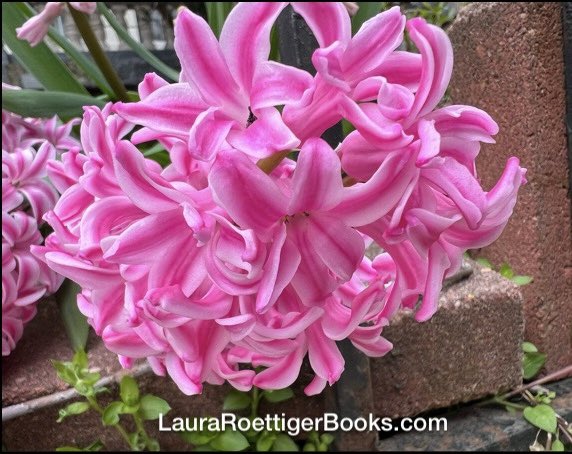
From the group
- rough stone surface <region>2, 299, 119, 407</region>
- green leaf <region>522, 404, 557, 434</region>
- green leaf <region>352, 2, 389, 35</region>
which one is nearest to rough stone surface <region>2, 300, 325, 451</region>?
rough stone surface <region>2, 299, 119, 407</region>

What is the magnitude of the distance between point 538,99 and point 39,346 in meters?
0.61

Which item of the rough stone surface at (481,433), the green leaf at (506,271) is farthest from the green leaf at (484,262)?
the rough stone surface at (481,433)

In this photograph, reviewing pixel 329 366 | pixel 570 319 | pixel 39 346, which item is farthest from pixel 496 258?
pixel 39 346

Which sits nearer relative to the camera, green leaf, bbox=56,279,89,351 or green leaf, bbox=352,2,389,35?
green leaf, bbox=352,2,389,35

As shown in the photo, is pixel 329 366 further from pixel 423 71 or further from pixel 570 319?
pixel 570 319

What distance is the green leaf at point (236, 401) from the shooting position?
1.79 ft

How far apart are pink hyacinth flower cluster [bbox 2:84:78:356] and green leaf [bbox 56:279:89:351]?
0.02 metres

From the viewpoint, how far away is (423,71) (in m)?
0.18

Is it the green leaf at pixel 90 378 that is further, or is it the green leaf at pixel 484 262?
the green leaf at pixel 484 262

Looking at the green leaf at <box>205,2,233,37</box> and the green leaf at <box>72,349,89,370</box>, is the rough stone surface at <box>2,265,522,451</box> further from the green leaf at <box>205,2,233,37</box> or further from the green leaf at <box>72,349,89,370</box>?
the green leaf at <box>205,2,233,37</box>

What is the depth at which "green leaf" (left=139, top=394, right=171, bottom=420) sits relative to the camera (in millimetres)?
499

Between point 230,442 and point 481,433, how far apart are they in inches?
11.8

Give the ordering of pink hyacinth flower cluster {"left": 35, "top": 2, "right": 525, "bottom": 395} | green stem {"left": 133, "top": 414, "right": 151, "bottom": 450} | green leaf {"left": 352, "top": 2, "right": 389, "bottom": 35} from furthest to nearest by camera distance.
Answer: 1. green stem {"left": 133, "top": 414, "right": 151, "bottom": 450}
2. green leaf {"left": 352, "top": 2, "right": 389, "bottom": 35}
3. pink hyacinth flower cluster {"left": 35, "top": 2, "right": 525, "bottom": 395}

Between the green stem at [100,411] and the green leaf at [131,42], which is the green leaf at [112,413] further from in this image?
the green leaf at [131,42]
